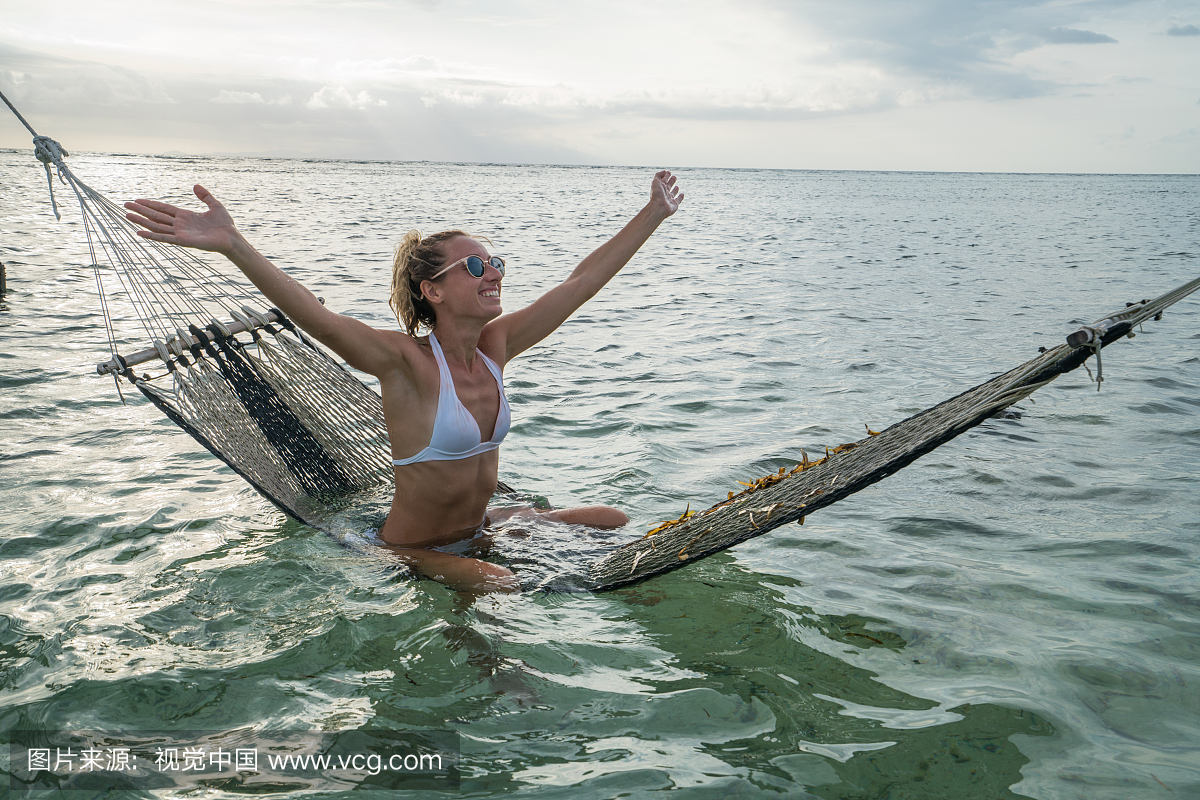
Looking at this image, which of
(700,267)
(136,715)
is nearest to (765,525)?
(136,715)

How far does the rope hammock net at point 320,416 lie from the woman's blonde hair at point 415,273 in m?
0.67

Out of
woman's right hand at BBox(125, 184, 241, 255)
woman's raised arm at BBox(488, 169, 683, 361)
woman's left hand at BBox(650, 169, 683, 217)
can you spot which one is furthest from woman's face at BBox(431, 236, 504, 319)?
woman's left hand at BBox(650, 169, 683, 217)

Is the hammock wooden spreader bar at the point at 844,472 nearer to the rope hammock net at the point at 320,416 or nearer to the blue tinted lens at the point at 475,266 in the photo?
the rope hammock net at the point at 320,416

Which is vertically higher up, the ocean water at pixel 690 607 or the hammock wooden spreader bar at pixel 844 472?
the hammock wooden spreader bar at pixel 844 472

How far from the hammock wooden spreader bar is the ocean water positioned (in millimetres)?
312

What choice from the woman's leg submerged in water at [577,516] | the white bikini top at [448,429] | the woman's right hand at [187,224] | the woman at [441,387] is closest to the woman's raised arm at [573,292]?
the woman at [441,387]

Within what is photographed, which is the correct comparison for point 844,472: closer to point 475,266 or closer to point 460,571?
point 460,571

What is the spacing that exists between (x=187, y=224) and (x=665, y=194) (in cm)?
207

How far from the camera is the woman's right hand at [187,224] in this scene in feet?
8.54

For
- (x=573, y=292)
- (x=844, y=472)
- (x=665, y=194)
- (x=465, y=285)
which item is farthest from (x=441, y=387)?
(x=844, y=472)

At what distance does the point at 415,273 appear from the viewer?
3324mm

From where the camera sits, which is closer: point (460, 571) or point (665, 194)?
point (460, 571)

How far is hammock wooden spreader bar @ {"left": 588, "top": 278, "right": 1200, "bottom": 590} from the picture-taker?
243 cm

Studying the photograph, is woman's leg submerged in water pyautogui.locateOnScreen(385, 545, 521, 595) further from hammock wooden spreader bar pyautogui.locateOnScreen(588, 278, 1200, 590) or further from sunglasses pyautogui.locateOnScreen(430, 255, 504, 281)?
sunglasses pyautogui.locateOnScreen(430, 255, 504, 281)
